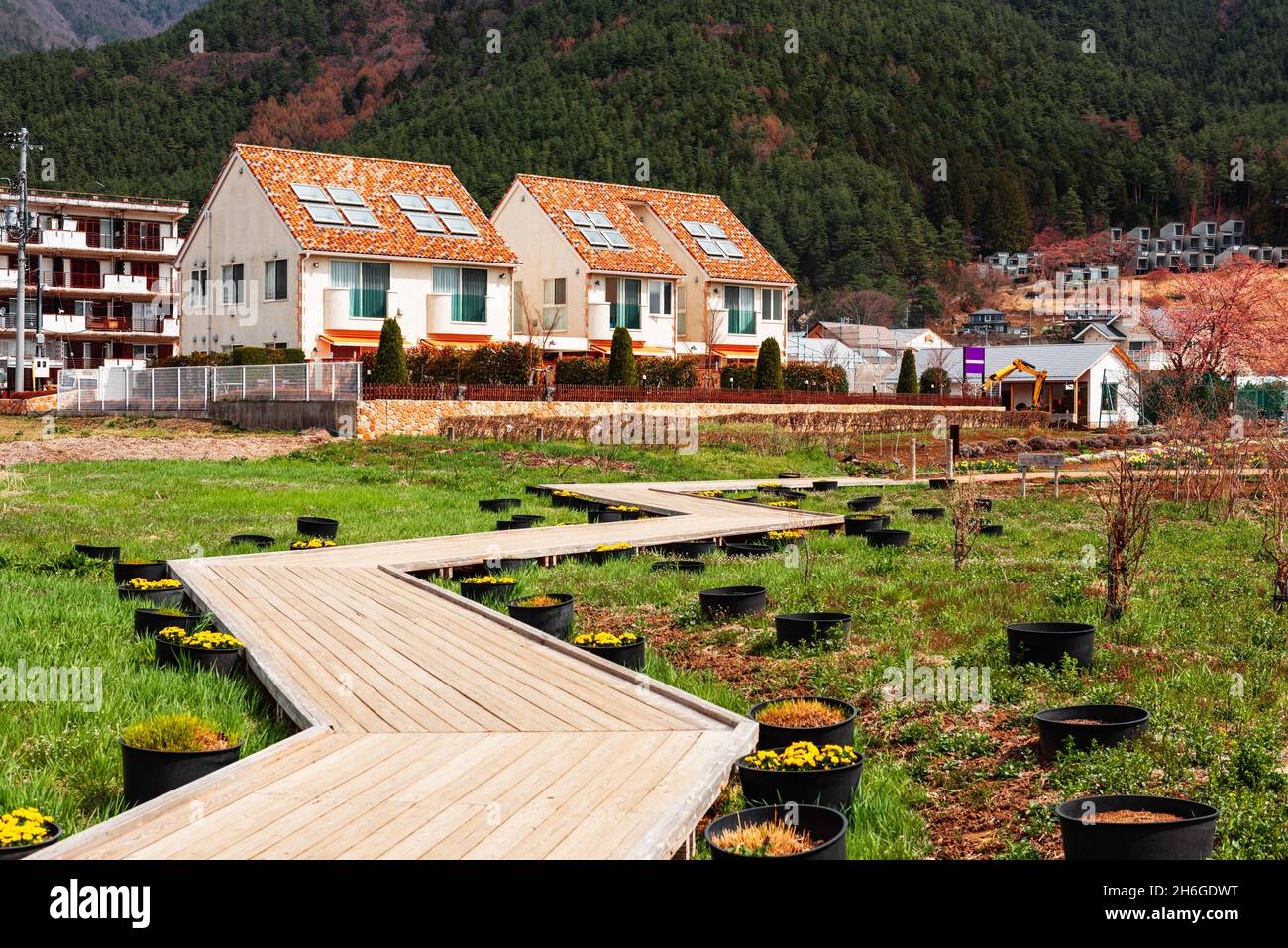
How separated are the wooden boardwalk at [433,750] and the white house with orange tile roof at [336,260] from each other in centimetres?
2958

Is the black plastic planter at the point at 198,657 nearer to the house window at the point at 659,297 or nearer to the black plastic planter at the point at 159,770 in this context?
the black plastic planter at the point at 159,770

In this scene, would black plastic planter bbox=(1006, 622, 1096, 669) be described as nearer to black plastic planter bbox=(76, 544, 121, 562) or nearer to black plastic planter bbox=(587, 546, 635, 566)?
black plastic planter bbox=(587, 546, 635, 566)

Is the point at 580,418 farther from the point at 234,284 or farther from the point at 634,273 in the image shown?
the point at 234,284

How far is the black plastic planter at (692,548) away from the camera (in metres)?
15.6

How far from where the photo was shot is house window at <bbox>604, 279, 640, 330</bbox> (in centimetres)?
4706

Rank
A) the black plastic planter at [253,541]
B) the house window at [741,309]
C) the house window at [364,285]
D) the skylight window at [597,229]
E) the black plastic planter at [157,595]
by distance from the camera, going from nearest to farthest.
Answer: the black plastic planter at [157,595], the black plastic planter at [253,541], the house window at [364,285], the skylight window at [597,229], the house window at [741,309]

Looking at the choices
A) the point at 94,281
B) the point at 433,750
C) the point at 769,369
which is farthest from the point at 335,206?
the point at 433,750

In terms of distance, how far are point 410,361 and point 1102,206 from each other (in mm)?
158274

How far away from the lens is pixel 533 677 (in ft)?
27.8

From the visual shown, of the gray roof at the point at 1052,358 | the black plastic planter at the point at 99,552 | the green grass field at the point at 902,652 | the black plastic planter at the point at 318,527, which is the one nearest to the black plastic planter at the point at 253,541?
the green grass field at the point at 902,652

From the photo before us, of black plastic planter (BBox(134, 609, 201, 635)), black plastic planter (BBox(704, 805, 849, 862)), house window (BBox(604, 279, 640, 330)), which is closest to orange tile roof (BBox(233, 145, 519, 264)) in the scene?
house window (BBox(604, 279, 640, 330))

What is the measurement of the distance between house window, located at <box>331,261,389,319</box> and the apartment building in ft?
103

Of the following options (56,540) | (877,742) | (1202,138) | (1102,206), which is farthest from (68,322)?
(1202,138)

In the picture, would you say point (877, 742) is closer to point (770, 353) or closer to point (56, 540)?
point (56, 540)
